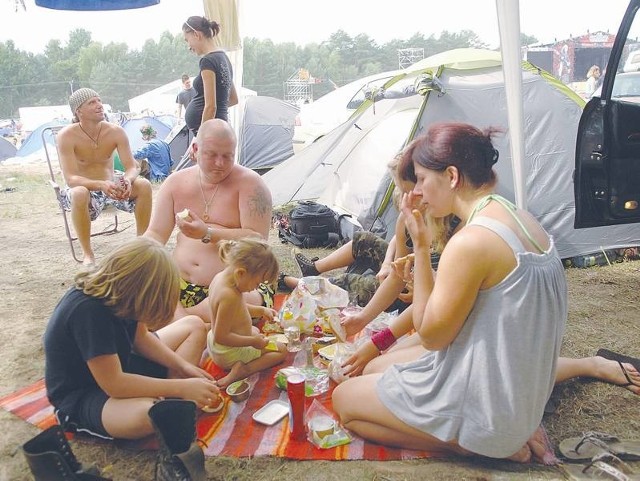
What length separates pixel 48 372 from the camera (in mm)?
1938

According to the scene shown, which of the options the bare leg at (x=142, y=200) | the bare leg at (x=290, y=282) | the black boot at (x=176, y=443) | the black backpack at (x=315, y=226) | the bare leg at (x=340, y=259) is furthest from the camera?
the black backpack at (x=315, y=226)

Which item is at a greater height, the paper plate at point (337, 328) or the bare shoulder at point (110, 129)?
the bare shoulder at point (110, 129)

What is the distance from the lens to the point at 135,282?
6.00 ft

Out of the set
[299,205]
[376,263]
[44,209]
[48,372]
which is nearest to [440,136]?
[48,372]

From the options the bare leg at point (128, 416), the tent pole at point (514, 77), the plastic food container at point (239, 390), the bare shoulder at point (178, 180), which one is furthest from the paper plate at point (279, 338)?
the tent pole at point (514, 77)

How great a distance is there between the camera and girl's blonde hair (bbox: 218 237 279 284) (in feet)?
7.80

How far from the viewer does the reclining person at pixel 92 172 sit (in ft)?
13.8

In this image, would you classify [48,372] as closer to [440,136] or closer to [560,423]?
[440,136]

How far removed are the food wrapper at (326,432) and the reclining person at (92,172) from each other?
281cm

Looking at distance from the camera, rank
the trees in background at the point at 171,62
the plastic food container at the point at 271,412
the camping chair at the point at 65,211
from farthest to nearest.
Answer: the trees in background at the point at 171,62 < the camping chair at the point at 65,211 < the plastic food container at the point at 271,412

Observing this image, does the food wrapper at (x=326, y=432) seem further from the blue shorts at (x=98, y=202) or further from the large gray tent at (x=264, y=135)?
the large gray tent at (x=264, y=135)

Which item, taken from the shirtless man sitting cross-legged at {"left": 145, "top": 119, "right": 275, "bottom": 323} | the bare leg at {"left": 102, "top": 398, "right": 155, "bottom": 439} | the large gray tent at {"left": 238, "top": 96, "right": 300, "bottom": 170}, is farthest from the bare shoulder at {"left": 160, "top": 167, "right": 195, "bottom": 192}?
the large gray tent at {"left": 238, "top": 96, "right": 300, "bottom": 170}

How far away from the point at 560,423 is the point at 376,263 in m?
1.68

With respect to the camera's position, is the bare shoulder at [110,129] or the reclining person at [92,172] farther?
the bare shoulder at [110,129]
